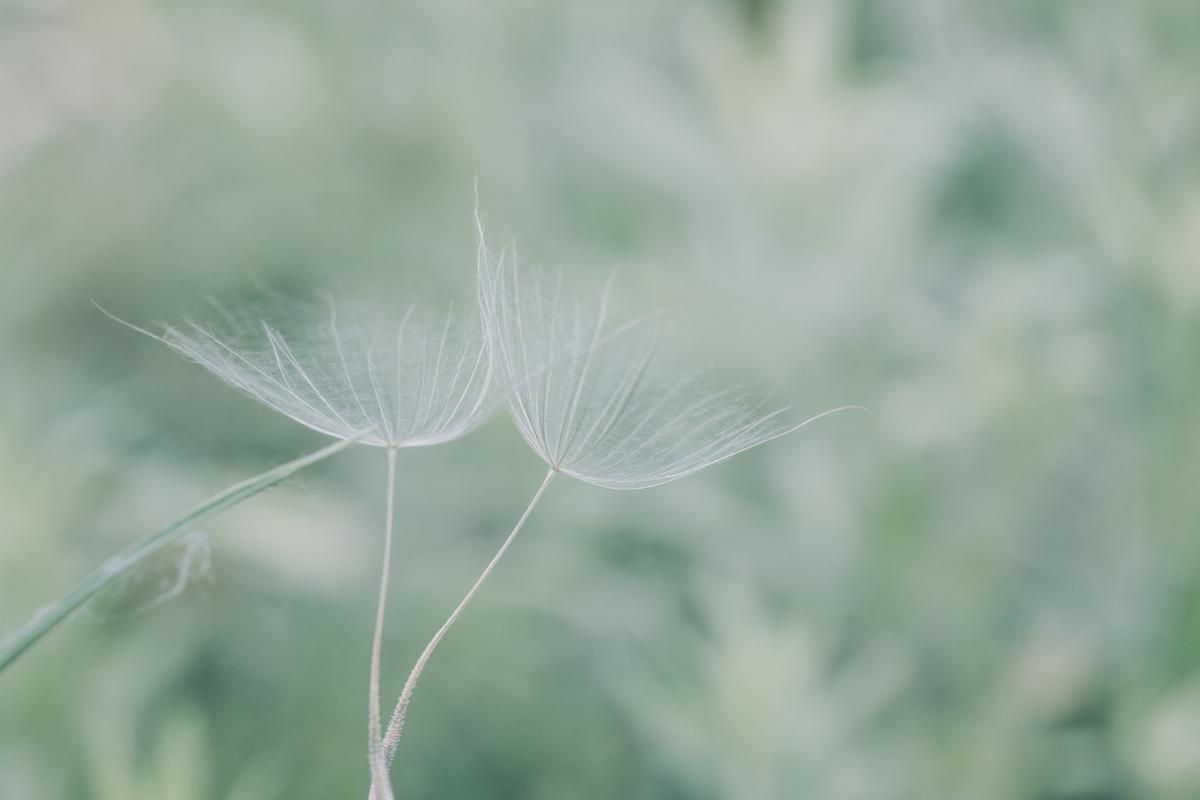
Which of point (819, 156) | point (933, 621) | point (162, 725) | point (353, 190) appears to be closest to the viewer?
point (162, 725)

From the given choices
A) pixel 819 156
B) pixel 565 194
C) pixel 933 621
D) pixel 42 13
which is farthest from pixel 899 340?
pixel 42 13

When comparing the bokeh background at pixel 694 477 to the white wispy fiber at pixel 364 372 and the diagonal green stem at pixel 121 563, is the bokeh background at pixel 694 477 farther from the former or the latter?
the diagonal green stem at pixel 121 563

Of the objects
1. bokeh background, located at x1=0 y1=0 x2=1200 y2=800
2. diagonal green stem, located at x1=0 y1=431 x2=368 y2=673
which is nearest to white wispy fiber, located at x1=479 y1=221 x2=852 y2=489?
diagonal green stem, located at x1=0 y1=431 x2=368 y2=673

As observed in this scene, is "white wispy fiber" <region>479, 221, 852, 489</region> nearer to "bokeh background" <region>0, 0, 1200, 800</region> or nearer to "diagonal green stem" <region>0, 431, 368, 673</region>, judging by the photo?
"diagonal green stem" <region>0, 431, 368, 673</region>

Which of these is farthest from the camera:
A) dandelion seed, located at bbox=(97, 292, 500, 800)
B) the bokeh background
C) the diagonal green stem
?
the bokeh background

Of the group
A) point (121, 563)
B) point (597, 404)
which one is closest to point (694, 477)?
point (597, 404)

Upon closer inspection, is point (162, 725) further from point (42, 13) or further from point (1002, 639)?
point (42, 13)

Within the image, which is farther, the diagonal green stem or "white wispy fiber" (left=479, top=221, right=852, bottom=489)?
"white wispy fiber" (left=479, top=221, right=852, bottom=489)

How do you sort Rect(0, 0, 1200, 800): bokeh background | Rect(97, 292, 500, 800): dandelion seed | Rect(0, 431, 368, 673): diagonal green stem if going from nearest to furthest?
Rect(0, 431, 368, 673): diagonal green stem → Rect(97, 292, 500, 800): dandelion seed → Rect(0, 0, 1200, 800): bokeh background
